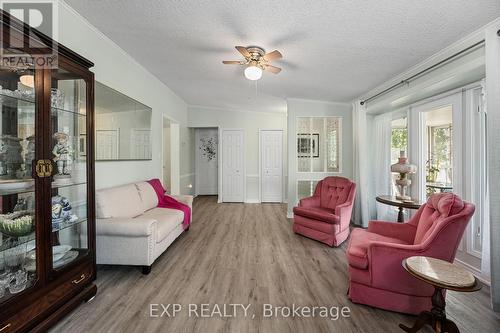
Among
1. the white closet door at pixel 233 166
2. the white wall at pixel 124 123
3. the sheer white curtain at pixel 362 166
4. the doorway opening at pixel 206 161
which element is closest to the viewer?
the white wall at pixel 124 123

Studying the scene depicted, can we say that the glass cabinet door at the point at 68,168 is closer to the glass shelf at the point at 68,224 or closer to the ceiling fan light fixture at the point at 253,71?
the glass shelf at the point at 68,224

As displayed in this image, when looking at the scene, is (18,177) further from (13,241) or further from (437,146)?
(437,146)

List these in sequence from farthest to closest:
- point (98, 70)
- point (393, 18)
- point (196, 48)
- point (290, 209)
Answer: point (290, 209), point (196, 48), point (98, 70), point (393, 18)

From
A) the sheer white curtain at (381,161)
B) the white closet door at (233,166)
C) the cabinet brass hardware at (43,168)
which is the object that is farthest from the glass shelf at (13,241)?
the white closet door at (233,166)

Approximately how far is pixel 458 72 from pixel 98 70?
389 cm

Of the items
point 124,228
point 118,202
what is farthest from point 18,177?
point 118,202

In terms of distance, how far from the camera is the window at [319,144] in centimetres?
488

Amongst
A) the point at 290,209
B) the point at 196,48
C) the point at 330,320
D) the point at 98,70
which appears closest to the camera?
the point at 330,320

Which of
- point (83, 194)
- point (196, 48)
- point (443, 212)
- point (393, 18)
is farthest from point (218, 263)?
point (393, 18)

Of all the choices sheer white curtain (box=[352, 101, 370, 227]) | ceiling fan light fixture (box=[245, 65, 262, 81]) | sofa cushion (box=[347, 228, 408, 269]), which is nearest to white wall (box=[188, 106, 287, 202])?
sheer white curtain (box=[352, 101, 370, 227])

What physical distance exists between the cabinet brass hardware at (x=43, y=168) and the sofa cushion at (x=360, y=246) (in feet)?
8.28

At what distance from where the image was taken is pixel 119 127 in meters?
3.05

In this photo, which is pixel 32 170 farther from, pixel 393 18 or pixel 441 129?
pixel 441 129

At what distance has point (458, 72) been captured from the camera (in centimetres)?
228
